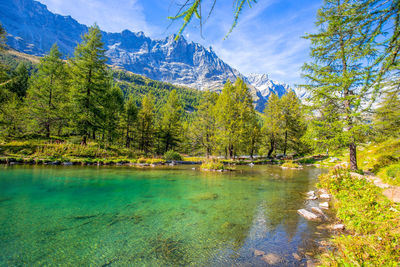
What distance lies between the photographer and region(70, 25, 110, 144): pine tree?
79.3 feet

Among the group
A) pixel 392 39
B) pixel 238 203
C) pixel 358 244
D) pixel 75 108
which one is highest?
pixel 75 108

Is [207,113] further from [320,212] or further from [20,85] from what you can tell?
[20,85]

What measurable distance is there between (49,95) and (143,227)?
31.7 m

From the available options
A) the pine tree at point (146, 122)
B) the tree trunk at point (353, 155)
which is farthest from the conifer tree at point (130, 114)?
the tree trunk at point (353, 155)

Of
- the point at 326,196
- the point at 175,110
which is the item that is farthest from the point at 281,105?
the point at 326,196

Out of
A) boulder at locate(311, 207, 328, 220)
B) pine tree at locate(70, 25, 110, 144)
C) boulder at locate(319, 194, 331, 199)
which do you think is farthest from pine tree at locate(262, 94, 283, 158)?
boulder at locate(311, 207, 328, 220)

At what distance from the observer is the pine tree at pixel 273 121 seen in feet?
116

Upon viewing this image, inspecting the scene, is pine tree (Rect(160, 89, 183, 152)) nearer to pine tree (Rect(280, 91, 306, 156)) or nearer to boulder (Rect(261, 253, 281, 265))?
pine tree (Rect(280, 91, 306, 156))

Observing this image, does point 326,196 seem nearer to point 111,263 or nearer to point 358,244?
point 358,244

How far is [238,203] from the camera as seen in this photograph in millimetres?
8117

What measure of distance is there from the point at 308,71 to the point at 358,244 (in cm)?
1471

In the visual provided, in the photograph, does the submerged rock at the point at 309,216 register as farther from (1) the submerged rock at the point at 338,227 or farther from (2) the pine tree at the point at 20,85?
(2) the pine tree at the point at 20,85

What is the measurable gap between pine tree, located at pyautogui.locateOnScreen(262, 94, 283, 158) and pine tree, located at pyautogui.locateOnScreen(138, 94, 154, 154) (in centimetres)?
2417

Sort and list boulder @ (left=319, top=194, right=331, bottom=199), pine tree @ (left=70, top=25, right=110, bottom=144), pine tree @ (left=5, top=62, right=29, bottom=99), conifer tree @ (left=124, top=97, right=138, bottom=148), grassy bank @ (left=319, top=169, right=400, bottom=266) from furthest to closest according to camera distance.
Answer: pine tree @ (left=5, top=62, right=29, bottom=99)
conifer tree @ (left=124, top=97, right=138, bottom=148)
pine tree @ (left=70, top=25, right=110, bottom=144)
boulder @ (left=319, top=194, right=331, bottom=199)
grassy bank @ (left=319, top=169, right=400, bottom=266)
